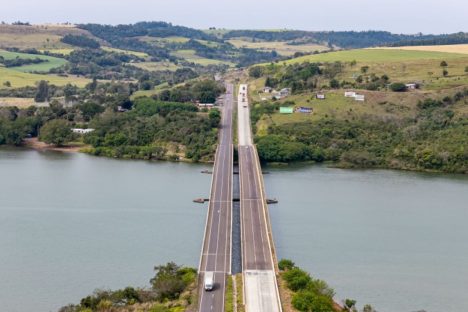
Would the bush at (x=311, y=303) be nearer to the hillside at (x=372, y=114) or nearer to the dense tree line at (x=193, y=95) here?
the hillside at (x=372, y=114)

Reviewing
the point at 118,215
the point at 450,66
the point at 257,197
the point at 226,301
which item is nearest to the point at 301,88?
the point at 450,66

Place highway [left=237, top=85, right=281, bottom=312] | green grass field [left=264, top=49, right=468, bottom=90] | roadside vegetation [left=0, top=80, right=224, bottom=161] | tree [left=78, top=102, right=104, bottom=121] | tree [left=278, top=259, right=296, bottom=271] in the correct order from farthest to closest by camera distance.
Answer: green grass field [left=264, top=49, right=468, bottom=90], tree [left=78, top=102, right=104, bottom=121], roadside vegetation [left=0, top=80, right=224, bottom=161], tree [left=278, top=259, right=296, bottom=271], highway [left=237, top=85, right=281, bottom=312]

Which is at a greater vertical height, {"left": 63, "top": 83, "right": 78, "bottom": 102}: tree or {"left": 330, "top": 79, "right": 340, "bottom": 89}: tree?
{"left": 330, "top": 79, "right": 340, "bottom": 89}: tree

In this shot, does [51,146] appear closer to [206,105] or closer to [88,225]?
[206,105]

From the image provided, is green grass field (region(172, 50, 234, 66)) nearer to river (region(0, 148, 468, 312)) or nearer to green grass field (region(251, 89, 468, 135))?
green grass field (region(251, 89, 468, 135))

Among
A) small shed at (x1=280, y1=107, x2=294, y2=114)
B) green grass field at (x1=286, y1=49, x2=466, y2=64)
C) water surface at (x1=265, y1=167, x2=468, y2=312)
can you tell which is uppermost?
green grass field at (x1=286, y1=49, x2=466, y2=64)

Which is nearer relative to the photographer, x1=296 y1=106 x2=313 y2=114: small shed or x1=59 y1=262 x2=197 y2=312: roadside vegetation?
x1=59 y1=262 x2=197 y2=312: roadside vegetation

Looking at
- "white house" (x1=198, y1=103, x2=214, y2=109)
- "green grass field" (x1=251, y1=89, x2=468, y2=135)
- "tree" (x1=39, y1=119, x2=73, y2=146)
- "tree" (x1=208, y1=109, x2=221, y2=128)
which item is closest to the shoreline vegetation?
"green grass field" (x1=251, y1=89, x2=468, y2=135)

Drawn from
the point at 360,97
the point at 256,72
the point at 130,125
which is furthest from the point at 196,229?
the point at 256,72
